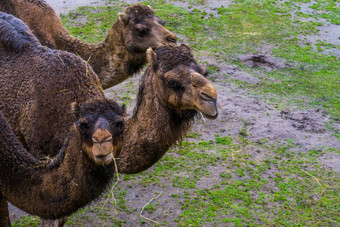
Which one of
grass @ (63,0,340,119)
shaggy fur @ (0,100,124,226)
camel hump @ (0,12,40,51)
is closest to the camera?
shaggy fur @ (0,100,124,226)

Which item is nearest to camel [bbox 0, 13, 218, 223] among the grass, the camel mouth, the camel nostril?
the camel nostril

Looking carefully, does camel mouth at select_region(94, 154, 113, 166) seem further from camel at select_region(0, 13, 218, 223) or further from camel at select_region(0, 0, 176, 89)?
camel at select_region(0, 0, 176, 89)

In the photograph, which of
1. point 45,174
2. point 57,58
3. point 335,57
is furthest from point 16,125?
point 335,57

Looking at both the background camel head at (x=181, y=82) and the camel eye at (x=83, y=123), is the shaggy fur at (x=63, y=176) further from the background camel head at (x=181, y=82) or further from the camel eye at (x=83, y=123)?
the background camel head at (x=181, y=82)

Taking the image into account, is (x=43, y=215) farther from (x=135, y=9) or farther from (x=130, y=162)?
(x=135, y=9)

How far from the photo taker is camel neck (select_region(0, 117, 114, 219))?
4.21m

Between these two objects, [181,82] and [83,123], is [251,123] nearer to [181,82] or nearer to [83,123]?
[181,82]

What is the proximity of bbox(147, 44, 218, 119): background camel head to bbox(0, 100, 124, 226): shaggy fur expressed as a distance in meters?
0.88

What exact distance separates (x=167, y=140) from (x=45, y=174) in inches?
56.9

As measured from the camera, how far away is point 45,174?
14.3 ft

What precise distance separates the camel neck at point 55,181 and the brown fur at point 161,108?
1.00 metres

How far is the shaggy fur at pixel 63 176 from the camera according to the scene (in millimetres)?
4160

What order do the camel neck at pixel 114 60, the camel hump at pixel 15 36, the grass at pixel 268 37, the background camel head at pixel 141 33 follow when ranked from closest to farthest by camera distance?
the camel hump at pixel 15 36 < the background camel head at pixel 141 33 < the camel neck at pixel 114 60 < the grass at pixel 268 37

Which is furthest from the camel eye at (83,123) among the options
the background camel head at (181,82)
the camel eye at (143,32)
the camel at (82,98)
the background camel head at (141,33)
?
the camel eye at (143,32)
